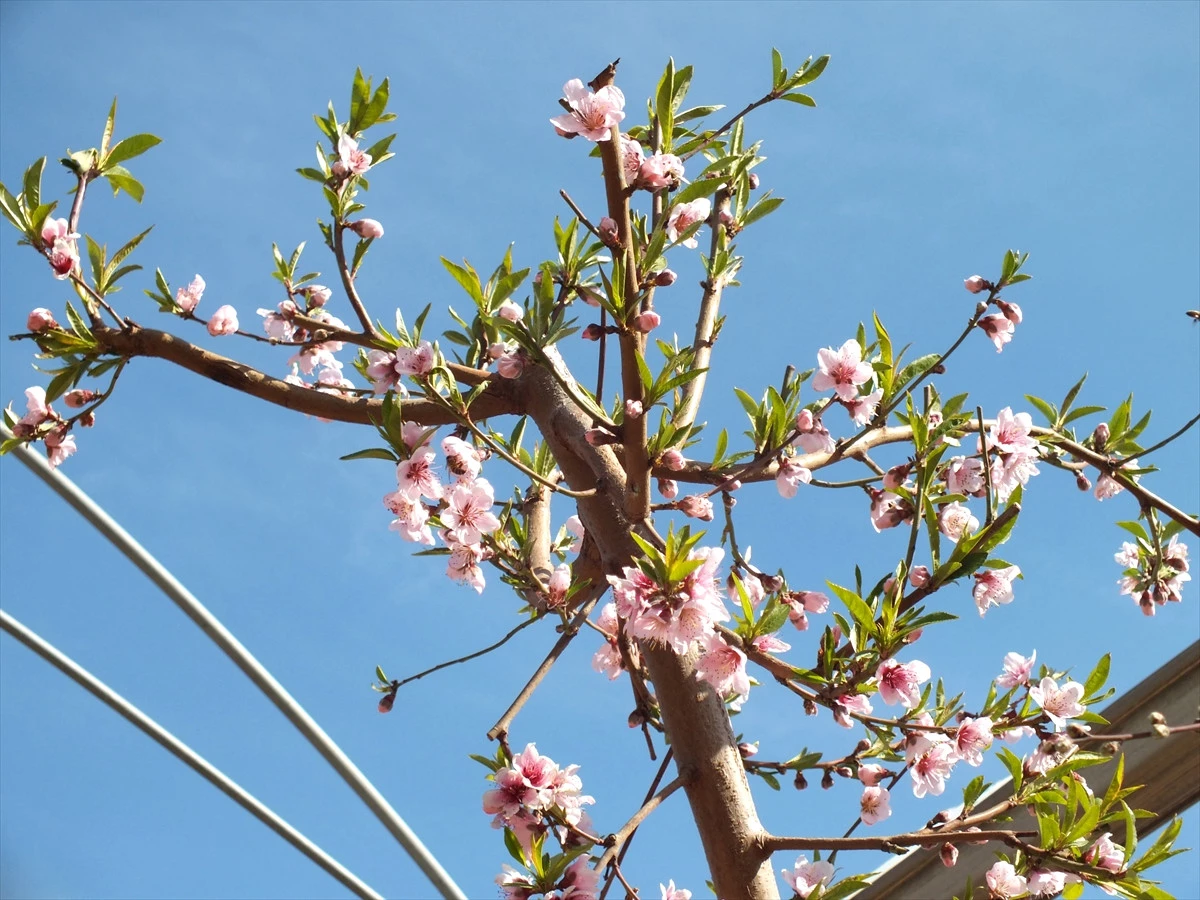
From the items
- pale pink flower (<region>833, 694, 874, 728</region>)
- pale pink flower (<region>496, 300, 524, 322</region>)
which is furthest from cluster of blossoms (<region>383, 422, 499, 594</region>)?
pale pink flower (<region>833, 694, 874, 728</region>)

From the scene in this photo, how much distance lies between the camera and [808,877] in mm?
1355

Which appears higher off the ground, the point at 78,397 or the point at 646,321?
the point at 78,397

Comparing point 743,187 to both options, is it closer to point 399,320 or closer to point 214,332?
point 399,320

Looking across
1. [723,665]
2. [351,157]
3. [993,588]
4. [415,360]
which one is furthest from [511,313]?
[993,588]

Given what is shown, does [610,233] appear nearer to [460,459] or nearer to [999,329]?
[460,459]

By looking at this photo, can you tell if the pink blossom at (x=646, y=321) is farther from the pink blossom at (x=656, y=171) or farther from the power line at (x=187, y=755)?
Result: the power line at (x=187, y=755)

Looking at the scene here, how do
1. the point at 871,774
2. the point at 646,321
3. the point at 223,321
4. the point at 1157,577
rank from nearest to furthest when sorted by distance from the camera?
the point at 646,321, the point at 871,774, the point at 223,321, the point at 1157,577

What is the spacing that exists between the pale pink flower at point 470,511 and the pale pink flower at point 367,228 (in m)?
0.50

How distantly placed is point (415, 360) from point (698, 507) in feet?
1.53

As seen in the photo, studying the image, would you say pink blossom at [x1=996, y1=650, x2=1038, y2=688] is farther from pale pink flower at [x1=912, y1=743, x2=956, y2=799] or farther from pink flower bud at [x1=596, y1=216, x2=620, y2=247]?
pink flower bud at [x1=596, y1=216, x2=620, y2=247]

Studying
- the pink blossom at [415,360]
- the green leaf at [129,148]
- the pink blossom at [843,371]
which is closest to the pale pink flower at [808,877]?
the pink blossom at [843,371]

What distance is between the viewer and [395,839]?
2.75m

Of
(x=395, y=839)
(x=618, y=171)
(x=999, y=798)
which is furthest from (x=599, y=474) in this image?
(x=395, y=839)

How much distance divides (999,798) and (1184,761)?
0.39 metres
